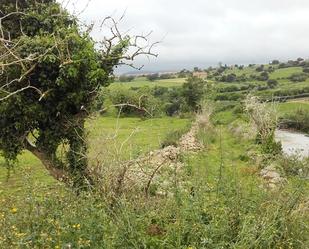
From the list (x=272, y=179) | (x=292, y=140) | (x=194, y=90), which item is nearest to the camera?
(x=272, y=179)

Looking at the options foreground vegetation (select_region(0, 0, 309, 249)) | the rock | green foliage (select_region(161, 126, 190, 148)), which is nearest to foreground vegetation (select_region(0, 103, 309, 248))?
foreground vegetation (select_region(0, 0, 309, 249))

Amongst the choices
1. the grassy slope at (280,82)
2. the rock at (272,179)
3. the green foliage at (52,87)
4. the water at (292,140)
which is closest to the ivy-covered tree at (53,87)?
the green foliage at (52,87)

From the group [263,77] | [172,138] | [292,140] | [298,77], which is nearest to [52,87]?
[172,138]

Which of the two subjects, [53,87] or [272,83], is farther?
[272,83]

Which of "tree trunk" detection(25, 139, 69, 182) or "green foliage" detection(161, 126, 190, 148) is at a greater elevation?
"tree trunk" detection(25, 139, 69, 182)

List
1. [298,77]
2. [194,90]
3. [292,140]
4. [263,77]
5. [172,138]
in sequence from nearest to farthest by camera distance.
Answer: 1. [172,138]
2. [292,140]
3. [194,90]
4. [298,77]
5. [263,77]

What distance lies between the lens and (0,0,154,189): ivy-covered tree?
513 inches

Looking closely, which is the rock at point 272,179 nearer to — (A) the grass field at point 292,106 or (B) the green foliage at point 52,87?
(B) the green foliage at point 52,87

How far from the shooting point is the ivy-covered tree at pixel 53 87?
1304 cm

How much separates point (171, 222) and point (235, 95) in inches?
2633

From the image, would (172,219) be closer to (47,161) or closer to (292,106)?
(47,161)

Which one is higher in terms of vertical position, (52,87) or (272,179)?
(52,87)

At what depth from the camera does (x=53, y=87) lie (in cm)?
1346

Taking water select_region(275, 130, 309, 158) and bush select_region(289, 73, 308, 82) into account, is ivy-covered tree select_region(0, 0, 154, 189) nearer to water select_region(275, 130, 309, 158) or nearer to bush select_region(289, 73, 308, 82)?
water select_region(275, 130, 309, 158)
